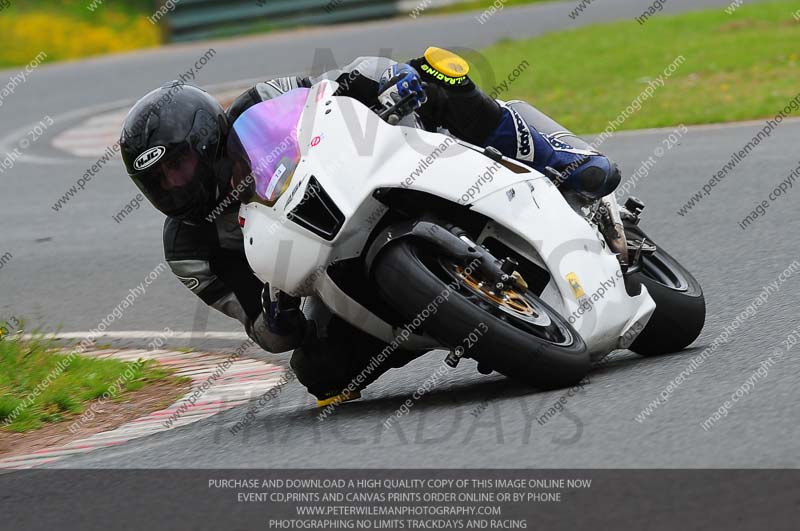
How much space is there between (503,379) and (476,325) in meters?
0.93

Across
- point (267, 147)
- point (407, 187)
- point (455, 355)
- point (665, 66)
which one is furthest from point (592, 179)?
point (665, 66)

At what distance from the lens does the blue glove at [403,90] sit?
4.71 m

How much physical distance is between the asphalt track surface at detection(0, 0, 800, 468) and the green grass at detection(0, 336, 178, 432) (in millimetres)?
768

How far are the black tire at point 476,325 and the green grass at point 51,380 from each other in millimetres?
2129

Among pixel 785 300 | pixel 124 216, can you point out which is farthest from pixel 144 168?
pixel 124 216

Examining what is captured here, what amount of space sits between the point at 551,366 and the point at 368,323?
78 cm

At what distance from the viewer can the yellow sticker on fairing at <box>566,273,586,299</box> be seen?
4621 millimetres

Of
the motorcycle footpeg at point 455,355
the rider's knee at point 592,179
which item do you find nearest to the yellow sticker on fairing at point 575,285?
the motorcycle footpeg at point 455,355

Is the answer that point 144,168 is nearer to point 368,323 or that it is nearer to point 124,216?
point 368,323

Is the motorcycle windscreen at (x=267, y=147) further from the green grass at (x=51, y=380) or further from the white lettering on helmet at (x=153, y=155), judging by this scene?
the green grass at (x=51, y=380)

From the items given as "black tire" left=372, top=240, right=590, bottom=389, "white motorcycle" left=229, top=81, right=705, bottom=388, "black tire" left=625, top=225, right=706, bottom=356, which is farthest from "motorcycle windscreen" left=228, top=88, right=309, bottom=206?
"black tire" left=625, top=225, right=706, bottom=356

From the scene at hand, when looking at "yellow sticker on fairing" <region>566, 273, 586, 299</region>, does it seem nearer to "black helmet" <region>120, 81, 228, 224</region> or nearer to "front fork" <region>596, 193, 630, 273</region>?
"front fork" <region>596, 193, 630, 273</region>

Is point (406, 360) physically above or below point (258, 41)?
above
